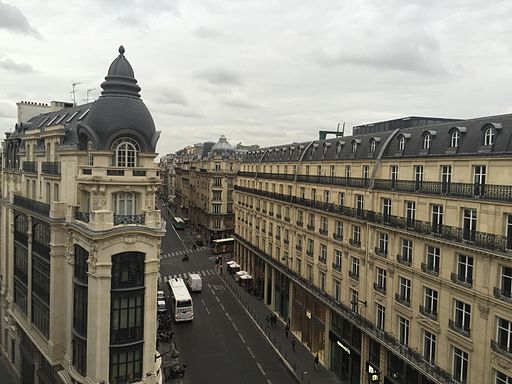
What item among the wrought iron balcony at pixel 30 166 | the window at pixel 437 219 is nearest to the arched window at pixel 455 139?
the window at pixel 437 219

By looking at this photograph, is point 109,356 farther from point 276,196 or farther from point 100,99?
point 276,196

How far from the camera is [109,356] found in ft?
91.6

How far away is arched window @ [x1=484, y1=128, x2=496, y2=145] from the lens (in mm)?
28084

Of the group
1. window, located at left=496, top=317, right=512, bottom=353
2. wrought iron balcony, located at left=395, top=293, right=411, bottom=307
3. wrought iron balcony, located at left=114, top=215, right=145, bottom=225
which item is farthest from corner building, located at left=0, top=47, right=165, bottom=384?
window, located at left=496, top=317, right=512, bottom=353

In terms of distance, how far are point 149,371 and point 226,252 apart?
71.2m

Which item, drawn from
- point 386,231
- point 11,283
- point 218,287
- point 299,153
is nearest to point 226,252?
point 218,287

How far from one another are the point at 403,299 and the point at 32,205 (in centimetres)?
3203

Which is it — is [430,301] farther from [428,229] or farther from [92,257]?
[92,257]

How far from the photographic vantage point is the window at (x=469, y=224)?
28.0 m

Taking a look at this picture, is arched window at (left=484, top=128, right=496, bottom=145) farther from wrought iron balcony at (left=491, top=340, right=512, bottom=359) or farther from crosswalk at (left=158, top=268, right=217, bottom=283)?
crosswalk at (left=158, top=268, right=217, bottom=283)

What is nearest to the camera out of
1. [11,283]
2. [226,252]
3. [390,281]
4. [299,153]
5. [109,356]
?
[109,356]

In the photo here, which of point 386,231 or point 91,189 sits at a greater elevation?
point 91,189

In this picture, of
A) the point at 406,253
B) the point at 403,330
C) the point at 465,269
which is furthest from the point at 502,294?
the point at 403,330

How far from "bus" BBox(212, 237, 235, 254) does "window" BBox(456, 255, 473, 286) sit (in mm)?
71551
